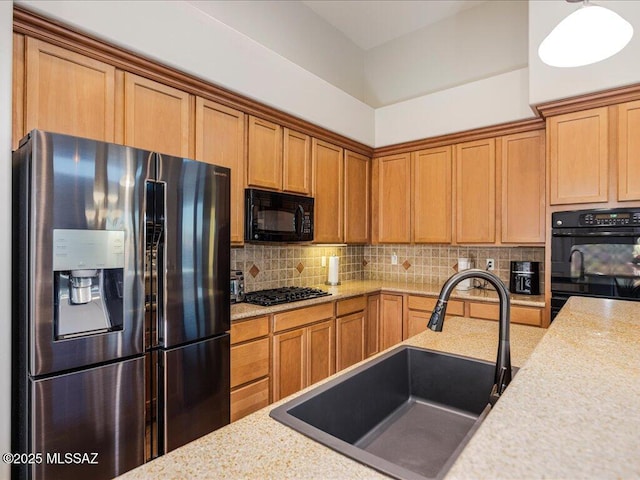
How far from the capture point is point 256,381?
233cm

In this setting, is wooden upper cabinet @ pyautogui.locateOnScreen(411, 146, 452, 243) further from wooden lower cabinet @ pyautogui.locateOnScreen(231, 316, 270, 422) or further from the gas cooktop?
wooden lower cabinet @ pyautogui.locateOnScreen(231, 316, 270, 422)

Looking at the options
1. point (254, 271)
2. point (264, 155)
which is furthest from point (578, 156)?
point (254, 271)

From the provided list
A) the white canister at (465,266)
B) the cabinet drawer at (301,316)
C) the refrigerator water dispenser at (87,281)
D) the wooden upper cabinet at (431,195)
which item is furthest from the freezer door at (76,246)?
the white canister at (465,266)

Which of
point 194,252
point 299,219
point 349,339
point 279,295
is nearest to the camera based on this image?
point 194,252

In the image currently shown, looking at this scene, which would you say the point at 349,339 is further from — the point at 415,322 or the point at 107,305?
the point at 107,305

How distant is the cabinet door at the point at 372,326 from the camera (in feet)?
11.2

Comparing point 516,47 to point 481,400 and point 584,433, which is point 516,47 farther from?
point 584,433

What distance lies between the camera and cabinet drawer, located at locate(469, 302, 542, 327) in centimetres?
267

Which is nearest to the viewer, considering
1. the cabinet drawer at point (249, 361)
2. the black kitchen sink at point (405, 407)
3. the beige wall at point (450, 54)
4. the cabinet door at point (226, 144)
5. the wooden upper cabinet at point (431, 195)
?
the black kitchen sink at point (405, 407)

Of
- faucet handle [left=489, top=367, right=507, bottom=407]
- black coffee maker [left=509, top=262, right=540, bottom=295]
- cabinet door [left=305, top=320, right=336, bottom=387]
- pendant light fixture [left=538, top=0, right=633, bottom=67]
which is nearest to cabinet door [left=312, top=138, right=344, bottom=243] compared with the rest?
cabinet door [left=305, top=320, right=336, bottom=387]

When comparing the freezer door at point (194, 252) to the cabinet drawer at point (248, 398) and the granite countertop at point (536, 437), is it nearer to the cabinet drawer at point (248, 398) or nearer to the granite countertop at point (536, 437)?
the cabinet drawer at point (248, 398)

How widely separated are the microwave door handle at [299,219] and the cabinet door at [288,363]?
0.79 m

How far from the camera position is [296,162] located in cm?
304

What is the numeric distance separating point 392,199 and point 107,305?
2939 mm
